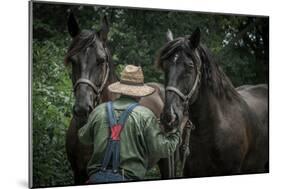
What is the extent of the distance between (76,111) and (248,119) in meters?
1.91

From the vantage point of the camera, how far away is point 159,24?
562 centimetres

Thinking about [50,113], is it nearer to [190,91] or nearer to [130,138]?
[130,138]

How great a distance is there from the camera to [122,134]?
5.34 meters

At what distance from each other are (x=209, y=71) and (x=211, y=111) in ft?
1.33

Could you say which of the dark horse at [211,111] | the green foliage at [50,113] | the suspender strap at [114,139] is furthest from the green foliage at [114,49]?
the suspender strap at [114,139]

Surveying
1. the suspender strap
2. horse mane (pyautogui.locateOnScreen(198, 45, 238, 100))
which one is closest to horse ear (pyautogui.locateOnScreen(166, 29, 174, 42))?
horse mane (pyautogui.locateOnScreen(198, 45, 238, 100))

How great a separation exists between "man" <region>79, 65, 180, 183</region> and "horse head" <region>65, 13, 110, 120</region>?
0.11 meters

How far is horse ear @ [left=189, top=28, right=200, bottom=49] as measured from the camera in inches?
223

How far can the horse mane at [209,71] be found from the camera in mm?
5578

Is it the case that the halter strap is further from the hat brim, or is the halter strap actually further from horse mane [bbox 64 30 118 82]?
horse mane [bbox 64 30 118 82]

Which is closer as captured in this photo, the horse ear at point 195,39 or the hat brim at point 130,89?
the hat brim at point 130,89

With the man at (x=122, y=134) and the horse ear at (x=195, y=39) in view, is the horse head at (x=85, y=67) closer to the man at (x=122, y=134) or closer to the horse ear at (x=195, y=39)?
the man at (x=122, y=134)

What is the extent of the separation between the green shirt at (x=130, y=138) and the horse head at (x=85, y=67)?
4.7 inches

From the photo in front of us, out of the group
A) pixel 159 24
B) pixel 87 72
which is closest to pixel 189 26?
pixel 159 24
